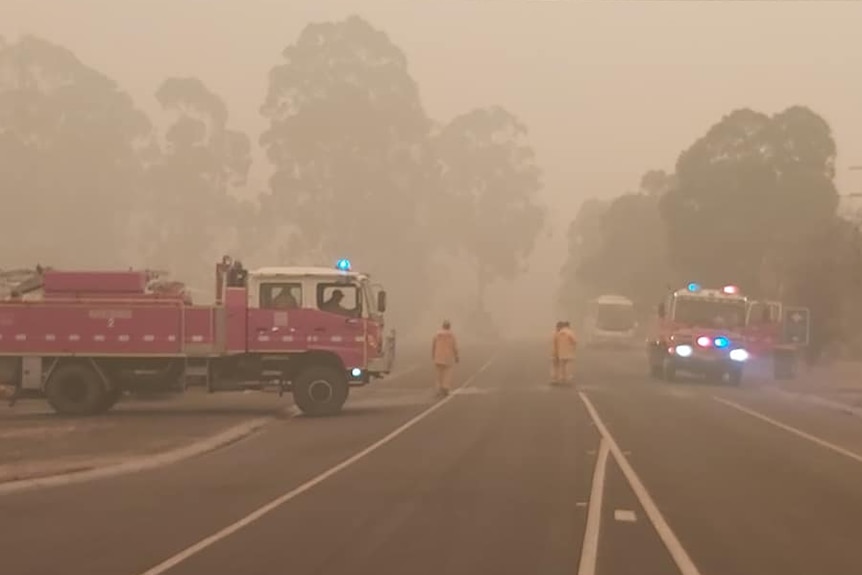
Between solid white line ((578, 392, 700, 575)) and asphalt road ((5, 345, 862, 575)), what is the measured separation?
3cm

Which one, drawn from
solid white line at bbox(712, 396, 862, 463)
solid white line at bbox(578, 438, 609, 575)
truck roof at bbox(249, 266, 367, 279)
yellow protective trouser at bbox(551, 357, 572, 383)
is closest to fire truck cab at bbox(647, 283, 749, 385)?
yellow protective trouser at bbox(551, 357, 572, 383)

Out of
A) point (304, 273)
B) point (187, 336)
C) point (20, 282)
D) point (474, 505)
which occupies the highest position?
point (304, 273)

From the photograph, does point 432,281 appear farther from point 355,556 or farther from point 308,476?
point 355,556

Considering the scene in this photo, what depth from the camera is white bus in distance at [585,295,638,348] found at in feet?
277

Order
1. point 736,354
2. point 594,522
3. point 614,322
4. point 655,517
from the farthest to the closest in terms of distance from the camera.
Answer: point 614,322
point 736,354
point 655,517
point 594,522

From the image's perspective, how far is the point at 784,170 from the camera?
67.7 meters

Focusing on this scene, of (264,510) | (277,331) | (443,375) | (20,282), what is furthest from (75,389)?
(264,510)

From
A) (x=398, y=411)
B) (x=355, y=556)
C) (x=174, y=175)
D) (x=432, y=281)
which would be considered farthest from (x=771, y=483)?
(x=432, y=281)

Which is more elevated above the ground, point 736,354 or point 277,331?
point 277,331

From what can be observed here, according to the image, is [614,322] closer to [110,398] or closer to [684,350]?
[684,350]

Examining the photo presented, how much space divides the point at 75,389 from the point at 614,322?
197 feet

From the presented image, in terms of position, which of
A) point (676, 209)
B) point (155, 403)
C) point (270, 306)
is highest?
point (676, 209)

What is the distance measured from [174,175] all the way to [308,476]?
49.5m

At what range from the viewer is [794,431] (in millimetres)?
25062
